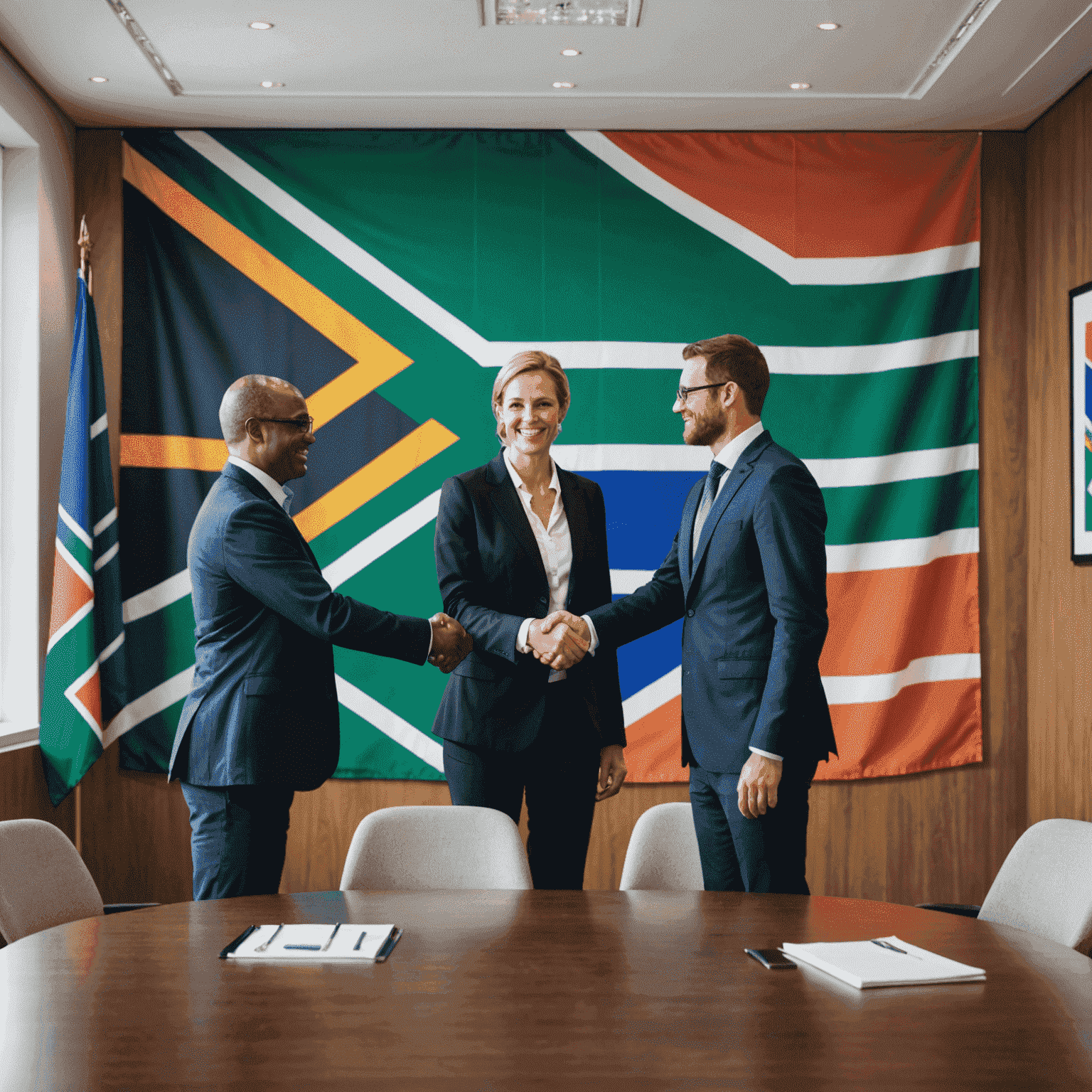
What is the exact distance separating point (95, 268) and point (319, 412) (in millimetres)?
1099

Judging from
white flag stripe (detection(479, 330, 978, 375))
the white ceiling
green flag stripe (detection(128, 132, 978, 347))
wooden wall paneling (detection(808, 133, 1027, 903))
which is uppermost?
the white ceiling

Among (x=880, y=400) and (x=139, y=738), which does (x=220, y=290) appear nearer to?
(x=139, y=738)

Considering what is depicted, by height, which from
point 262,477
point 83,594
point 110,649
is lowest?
point 110,649

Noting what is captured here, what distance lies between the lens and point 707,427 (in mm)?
2727

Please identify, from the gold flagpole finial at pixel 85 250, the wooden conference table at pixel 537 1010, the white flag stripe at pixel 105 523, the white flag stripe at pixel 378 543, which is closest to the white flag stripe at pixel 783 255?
the white flag stripe at pixel 378 543

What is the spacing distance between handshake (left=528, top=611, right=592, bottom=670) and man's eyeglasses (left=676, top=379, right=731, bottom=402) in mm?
646

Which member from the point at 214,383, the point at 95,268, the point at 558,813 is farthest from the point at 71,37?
the point at 558,813

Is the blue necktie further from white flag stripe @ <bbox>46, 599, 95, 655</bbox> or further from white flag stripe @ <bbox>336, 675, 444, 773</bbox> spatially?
white flag stripe @ <bbox>46, 599, 95, 655</bbox>

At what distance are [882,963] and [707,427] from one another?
1512 millimetres

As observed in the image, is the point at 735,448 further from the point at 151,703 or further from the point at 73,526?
the point at 151,703

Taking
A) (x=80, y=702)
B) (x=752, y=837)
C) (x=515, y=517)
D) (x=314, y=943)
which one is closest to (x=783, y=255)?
(x=515, y=517)

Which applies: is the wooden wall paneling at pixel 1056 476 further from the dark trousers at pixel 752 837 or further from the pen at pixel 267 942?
the pen at pixel 267 942

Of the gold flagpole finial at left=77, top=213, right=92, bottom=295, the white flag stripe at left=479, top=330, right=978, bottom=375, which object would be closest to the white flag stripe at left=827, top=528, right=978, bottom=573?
the white flag stripe at left=479, top=330, right=978, bottom=375

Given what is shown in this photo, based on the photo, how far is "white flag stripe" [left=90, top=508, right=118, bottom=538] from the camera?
13.2ft
